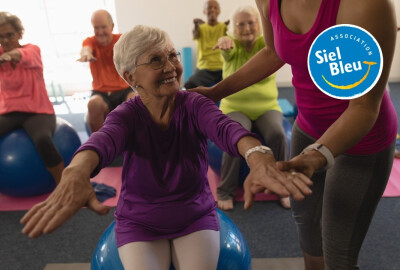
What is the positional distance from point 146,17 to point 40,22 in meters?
1.97

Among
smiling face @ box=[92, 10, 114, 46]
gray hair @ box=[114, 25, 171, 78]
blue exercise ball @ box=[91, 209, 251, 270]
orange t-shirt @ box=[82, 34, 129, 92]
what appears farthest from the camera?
orange t-shirt @ box=[82, 34, 129, 92]

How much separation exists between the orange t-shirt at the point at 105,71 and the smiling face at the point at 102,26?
93mm

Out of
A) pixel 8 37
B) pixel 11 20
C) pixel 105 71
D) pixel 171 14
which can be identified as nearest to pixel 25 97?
pixel 8 37

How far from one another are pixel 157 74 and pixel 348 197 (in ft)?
2.79

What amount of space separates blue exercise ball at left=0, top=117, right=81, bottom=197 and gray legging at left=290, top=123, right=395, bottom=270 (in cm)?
214

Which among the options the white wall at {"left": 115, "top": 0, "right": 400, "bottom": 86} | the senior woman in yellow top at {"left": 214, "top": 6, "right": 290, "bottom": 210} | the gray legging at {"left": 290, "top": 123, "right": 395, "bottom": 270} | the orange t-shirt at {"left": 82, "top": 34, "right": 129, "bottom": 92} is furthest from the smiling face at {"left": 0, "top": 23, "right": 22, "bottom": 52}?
the white wall at {"left": 115, "top": 0, "right": 400, "bottom": 86}

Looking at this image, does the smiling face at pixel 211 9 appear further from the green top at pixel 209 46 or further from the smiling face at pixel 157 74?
the smiling face at pixel 157 74

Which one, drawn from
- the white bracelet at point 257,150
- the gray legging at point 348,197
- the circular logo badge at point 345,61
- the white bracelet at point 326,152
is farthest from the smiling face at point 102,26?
the white bracelet at point 326,152

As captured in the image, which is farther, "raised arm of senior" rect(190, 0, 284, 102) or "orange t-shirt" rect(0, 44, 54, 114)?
"orange t-shirt" rect(0, 44, 54, 114)

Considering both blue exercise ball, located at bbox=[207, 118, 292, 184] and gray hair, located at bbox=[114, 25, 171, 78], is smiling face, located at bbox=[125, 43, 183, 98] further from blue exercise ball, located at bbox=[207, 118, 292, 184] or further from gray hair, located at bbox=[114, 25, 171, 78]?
blue exercise ball, located at bbox=[207, 118, 292, 184]

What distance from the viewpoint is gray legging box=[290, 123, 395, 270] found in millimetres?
1185

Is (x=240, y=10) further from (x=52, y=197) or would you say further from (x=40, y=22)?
(x=40, y=22)

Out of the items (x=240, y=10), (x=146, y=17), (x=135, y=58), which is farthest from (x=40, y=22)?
(x=135, y=58)

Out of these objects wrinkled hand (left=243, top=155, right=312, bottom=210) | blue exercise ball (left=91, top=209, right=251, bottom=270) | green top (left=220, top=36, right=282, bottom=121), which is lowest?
blue exercise ball (left=91, top=209, right=251, bottom=270)
